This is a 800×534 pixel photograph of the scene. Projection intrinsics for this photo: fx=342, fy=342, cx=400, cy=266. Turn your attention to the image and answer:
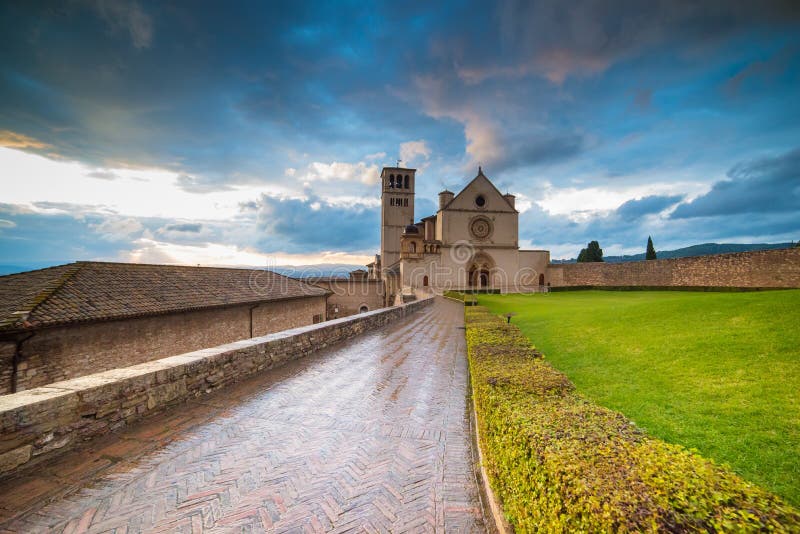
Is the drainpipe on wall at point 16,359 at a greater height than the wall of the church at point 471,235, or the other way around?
the wall of the church at point 471,235

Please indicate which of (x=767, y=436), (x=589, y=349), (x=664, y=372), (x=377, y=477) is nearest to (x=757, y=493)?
(x=377, y=477)

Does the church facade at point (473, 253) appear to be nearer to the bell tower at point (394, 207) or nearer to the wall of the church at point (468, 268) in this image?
the wall of the church at point (468, 268)

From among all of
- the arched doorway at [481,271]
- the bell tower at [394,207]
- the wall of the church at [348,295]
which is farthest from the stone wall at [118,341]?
the bell tower at [394,207]

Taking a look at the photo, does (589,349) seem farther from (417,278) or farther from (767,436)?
(417,278)

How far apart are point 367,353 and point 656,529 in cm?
851

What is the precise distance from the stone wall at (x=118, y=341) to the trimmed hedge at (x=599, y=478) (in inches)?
520

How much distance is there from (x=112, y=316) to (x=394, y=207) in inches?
1948

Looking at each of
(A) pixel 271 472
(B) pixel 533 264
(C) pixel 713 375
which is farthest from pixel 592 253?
(A) pixel 271 472

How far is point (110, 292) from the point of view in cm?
1367

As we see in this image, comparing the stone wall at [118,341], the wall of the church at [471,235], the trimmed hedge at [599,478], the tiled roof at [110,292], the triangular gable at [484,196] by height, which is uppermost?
the triangular gable at [484,196]

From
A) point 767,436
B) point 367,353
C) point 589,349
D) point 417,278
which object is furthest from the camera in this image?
point 417,278

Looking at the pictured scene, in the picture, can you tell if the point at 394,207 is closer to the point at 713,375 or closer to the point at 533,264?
the point at 533,264

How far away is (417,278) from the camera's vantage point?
4097 cm

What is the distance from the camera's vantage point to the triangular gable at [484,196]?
42.7m
